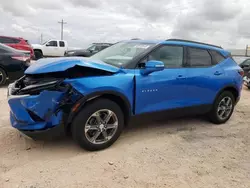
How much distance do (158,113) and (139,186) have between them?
149 cm

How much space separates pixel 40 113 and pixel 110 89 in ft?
3.05

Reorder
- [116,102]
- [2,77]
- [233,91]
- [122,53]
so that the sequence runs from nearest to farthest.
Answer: [116,102] → [122,53] → [233,91] → [2,77]

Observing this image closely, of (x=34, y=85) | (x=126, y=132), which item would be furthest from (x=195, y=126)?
(x=34, y=85)

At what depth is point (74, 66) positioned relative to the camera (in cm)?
313

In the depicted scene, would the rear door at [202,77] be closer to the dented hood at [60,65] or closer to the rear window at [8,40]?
the dented hood at [60,65]

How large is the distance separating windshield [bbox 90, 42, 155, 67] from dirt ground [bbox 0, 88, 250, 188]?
3.97 feet

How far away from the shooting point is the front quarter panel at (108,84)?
311 cm

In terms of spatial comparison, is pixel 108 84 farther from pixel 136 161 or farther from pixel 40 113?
pixel 136 161

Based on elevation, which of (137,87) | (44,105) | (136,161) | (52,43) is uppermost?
(52,43)

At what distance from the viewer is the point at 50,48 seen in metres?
21.3

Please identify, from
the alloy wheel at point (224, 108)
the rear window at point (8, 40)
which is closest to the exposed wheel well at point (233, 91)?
the alloy wheel at point (224, 108)

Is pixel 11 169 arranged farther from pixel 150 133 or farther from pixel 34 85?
pixel 150 133

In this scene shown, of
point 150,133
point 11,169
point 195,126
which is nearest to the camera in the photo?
point 11,169

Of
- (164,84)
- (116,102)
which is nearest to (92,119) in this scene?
(116,102)
